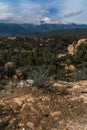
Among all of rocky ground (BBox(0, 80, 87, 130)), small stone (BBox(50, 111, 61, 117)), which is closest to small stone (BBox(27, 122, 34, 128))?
rocky ground (BBox(0, 80, 87, 130))

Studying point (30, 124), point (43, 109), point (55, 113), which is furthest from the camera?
point (43, 109)

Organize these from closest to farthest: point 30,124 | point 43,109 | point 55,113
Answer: point 30,124
point 55,113
point 43,109

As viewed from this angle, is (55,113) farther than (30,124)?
Yes

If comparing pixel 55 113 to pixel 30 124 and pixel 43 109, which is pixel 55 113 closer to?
pixel 43 109

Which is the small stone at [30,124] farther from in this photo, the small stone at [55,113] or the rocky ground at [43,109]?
the small stone at [55,113]

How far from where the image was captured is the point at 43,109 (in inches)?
302

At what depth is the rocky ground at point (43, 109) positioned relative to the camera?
705 centimetres

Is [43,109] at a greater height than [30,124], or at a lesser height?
greater

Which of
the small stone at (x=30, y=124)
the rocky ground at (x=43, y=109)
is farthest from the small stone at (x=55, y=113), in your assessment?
the small stone at (x=30, y=124)

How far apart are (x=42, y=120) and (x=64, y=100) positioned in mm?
1185

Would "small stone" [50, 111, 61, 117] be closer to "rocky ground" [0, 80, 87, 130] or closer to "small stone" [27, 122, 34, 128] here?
"rocky ground" [0, 80, 87, 130]

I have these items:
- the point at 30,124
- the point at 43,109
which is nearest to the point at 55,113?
the point at 43,109

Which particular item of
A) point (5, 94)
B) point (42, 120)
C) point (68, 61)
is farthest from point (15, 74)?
point (42, 120)

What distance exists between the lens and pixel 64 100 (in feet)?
26.9
